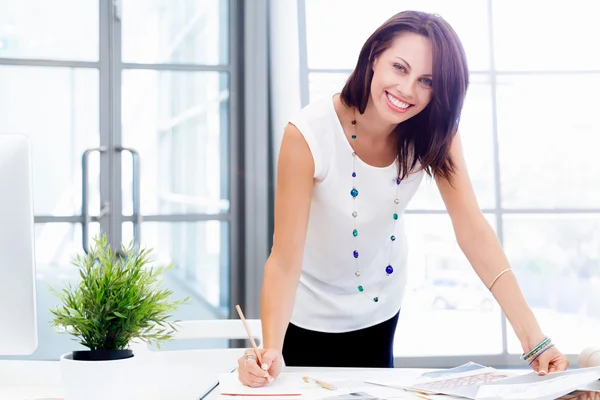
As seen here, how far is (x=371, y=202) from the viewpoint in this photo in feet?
4.73

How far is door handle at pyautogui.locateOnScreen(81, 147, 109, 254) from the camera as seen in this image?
2.74 meters

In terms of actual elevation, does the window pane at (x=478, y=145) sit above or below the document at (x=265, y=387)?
above

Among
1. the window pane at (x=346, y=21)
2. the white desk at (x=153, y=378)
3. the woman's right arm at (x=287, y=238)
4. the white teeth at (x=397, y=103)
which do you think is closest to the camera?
the white desk at (x=153, y=378)

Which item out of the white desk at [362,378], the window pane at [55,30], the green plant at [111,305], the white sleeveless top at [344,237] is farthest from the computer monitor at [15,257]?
the window pane at [55,30]

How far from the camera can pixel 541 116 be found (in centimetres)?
310

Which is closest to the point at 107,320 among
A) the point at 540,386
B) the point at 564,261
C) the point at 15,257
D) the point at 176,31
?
the point at 15,257

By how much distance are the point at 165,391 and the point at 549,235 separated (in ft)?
8.26

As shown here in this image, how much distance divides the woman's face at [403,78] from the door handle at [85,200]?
69.9 inches

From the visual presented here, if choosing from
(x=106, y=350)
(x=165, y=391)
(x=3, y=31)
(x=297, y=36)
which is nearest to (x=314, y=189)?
(x=165, y=391)

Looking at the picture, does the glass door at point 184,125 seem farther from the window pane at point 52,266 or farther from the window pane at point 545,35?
the window pane at point 545,35

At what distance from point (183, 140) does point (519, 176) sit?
64.3 inches

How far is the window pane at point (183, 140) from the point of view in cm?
293

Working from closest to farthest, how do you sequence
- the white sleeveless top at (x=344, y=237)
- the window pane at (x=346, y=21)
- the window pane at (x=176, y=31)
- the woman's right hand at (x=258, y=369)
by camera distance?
the woman's right hand at (x=258, y=369) → the white sleeveless top at (x=344, y=237) → the window pane at (x=176, y=31) → the window pane at (x=346, y=21)

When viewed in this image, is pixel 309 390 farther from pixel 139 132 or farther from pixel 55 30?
pixel 55 30
